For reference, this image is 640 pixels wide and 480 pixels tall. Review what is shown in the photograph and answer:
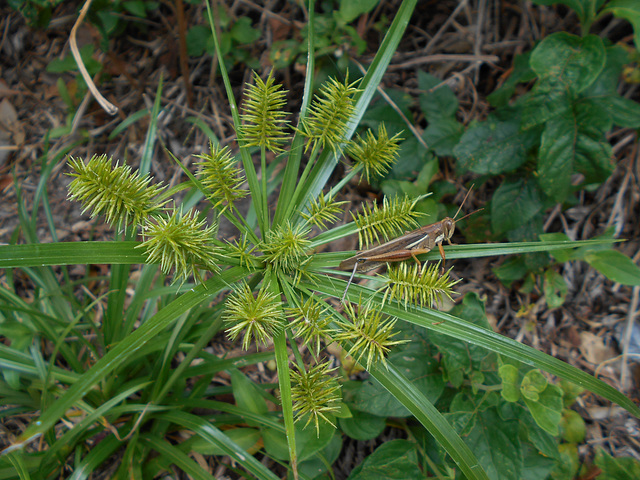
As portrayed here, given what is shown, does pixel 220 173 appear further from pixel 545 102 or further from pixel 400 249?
pixel 545 102

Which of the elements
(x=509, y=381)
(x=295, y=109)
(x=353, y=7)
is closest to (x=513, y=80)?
(x=353, y=7)

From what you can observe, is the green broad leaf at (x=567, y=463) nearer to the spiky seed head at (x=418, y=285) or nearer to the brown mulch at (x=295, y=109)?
the brown mulch at (x=295, y=109)

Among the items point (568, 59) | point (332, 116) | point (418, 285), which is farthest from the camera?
point (568, 59)

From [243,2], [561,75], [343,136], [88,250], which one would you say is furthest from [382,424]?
[243,2]

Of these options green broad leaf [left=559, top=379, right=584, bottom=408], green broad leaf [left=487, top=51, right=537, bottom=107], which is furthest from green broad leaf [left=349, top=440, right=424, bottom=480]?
green broad leaf [left=487, top=51, right=537, bottom=107]

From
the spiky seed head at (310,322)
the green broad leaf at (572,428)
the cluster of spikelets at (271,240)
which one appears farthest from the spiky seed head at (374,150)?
the green broad leaf at (572,428)

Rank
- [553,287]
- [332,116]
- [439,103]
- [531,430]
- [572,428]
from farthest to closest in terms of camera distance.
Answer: [439,103]
[553,287]
[572,428]
[531,430]
[332,116]
